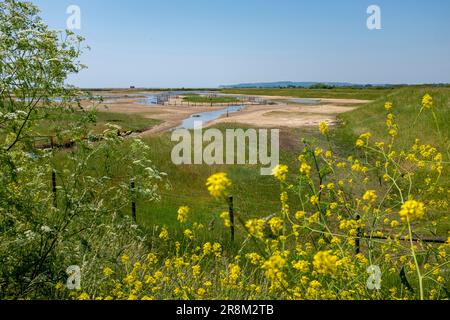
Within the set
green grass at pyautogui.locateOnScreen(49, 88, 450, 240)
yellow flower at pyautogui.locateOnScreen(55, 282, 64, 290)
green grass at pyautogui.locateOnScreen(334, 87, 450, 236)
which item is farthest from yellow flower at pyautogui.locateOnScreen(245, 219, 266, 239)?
green grass at pyautogui.locateOnScreen(334, 87, 450, 236)

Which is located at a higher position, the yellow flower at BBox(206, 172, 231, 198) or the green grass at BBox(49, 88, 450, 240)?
the yellow flower at BBox(206, 172, 231, 198)

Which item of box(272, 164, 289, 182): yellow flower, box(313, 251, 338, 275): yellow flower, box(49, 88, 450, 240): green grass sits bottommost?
box(49, 88, 450, 240): green grass

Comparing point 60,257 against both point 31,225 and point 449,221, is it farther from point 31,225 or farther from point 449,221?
point 449,221

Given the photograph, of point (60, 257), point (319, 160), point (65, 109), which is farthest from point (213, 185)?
point (319, 160)

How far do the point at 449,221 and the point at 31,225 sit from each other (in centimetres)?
1212

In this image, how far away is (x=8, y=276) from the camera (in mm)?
4492

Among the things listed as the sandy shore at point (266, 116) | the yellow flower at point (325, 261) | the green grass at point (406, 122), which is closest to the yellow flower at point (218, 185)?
the yellow flower at point (325, 261)

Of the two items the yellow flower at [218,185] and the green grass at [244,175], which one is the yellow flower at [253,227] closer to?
the yellow flower at [218,185]

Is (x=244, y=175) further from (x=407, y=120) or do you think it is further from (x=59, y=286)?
(x=407, y=120)

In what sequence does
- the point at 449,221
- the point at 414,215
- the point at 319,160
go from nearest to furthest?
the point at 414,215
the point at 449,221
the point at 319,160

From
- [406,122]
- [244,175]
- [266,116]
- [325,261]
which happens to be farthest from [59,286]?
[266,116]

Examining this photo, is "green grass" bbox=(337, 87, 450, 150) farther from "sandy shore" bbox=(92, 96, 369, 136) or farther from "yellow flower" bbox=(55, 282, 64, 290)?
"yellow flower" bbox=(55, 282, 64, 290)

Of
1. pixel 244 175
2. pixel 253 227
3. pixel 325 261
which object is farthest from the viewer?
pixel 244 175

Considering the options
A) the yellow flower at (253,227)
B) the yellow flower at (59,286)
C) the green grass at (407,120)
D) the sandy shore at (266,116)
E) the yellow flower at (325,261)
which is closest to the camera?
the yellow flower at (325,261)
